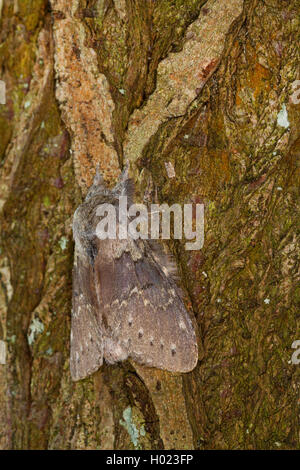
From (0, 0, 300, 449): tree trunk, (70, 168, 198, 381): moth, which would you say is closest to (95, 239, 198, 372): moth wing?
(70, 168, 198, 381): moth

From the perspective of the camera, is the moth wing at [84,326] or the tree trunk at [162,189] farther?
the moth wing at [84,326]

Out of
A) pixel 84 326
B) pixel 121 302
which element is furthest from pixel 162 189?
pixel 84 326

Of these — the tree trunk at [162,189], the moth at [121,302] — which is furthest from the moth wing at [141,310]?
the tree trunk at [162,189]

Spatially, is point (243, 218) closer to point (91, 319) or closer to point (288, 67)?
point (288, 67)

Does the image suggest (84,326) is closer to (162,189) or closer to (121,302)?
(121,302)

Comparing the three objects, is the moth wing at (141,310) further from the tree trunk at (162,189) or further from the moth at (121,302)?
the tree trunk at (162,189)

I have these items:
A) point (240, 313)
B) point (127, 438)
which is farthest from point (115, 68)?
point (127, 438)
